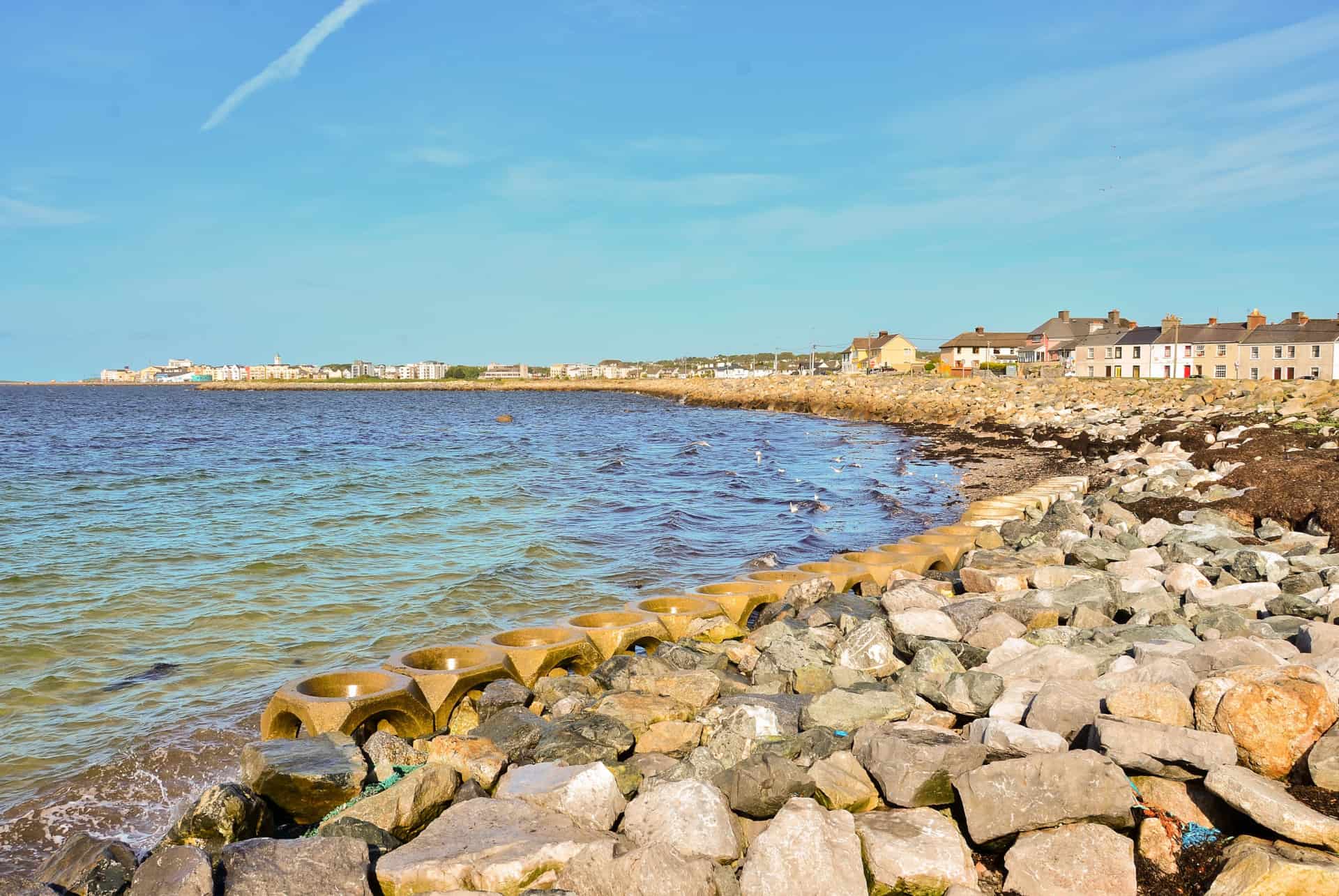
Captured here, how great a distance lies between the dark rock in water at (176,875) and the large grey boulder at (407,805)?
0.68 m

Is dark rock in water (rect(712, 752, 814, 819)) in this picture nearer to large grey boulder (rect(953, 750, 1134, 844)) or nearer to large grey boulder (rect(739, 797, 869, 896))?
large grey boulder (rect(739, 797, 869, 896))

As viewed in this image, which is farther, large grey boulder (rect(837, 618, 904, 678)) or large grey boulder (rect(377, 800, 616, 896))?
large grey boulder (rect(837, 618, 904, 678))

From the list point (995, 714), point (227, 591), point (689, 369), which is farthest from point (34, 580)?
point (689, 369)

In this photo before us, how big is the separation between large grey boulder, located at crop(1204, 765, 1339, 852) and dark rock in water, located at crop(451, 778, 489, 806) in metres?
3.41

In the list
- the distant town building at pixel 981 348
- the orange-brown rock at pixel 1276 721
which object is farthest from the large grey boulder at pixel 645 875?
the distant town building at pixel 981 348

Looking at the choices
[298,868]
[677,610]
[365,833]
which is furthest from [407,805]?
[677,610]

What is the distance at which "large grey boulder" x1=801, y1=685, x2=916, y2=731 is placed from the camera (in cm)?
518

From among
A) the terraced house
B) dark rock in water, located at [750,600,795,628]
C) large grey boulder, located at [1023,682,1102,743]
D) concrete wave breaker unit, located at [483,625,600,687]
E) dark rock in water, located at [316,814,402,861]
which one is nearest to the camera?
dark rock in water, located at [316,814,402,861]

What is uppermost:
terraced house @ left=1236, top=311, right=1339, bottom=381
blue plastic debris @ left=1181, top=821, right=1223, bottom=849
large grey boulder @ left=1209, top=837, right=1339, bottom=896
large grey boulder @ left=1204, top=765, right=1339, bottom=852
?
terraced house @ left=1236, top=311, right=1339, bottom=381

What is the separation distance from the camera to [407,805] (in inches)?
172

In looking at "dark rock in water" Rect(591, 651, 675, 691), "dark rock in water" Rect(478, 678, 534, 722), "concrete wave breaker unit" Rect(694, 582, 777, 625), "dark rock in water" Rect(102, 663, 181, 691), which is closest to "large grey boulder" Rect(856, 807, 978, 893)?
"dark rock in water" Rect(591, 651, 675, 691)

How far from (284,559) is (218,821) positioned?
829 cm

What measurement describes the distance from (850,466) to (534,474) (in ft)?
29.0

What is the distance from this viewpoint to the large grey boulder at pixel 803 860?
356cm
